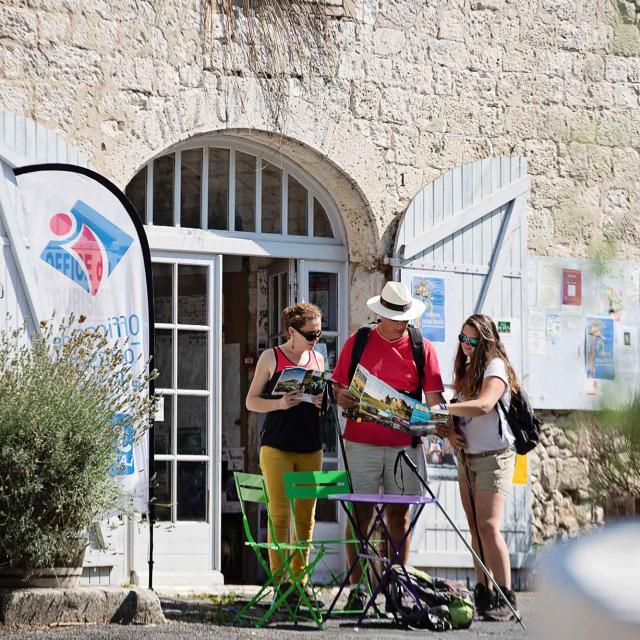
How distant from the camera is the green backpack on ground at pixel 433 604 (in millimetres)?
6074

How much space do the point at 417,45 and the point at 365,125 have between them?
689 millimetres

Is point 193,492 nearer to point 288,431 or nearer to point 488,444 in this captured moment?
point 288,431

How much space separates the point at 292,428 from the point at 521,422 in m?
1.16

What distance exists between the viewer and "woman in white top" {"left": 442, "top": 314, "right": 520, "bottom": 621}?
6520 millimetres

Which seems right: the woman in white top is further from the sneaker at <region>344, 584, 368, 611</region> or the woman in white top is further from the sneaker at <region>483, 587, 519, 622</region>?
the sneaker at <region>344, 584, 368, 611</region>

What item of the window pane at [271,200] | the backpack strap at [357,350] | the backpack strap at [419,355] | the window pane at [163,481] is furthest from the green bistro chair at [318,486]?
the window pane at [271,200]

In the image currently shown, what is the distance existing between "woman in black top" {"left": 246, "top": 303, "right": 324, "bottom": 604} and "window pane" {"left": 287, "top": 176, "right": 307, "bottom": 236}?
1712 millimetres

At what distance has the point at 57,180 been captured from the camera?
23.2ft

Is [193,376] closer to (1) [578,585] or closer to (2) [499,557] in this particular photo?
(2) [499,557]

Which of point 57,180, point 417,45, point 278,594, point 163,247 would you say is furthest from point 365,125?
point 278,594

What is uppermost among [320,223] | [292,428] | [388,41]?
[388,41]

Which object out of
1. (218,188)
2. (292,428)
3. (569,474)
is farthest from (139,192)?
(569,474)

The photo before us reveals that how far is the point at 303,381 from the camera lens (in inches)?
253

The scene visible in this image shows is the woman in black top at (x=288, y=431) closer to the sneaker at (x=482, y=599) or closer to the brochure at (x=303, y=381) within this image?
the brochure at (x=303, y=381)
